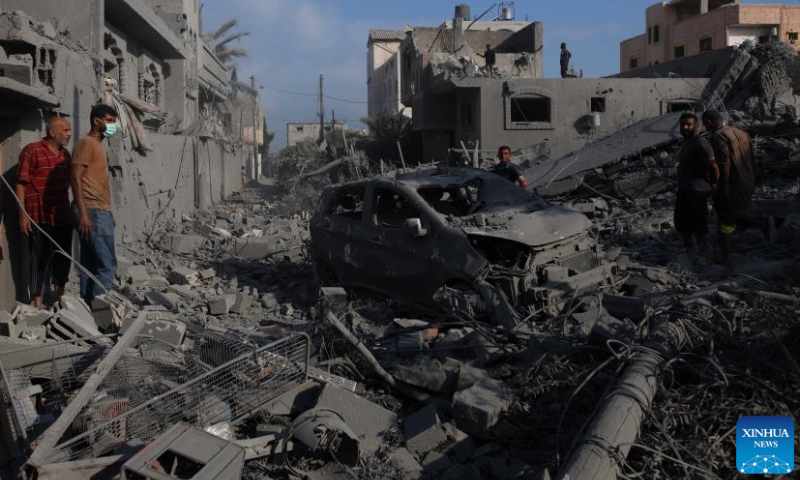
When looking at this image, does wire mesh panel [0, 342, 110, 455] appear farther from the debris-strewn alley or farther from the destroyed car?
the destroyed car

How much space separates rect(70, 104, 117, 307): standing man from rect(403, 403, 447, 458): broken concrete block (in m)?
3.49

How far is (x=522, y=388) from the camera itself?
14.1 ft

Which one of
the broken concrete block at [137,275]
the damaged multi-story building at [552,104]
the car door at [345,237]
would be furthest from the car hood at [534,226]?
the damaged multi-story building at [552,104]

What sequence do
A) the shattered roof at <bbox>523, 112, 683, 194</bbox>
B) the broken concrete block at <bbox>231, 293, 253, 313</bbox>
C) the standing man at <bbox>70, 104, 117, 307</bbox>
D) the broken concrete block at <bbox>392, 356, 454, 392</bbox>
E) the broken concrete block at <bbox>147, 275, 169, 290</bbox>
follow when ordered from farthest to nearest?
the shattered roof at <bbox>523, 112, 683, 194</bbox>, the broken concrete block at <bbox>147, 275, 169, 290</bbox>, the broken concrete block at <bbox>231, 293, 253, 313</bbox>, the standing man at <bbox>70, 104, 117, 307</bbox>, the broken concrete block at <bbox>392, 356, 454, 392</bbox>

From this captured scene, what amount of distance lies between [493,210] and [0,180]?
15.3 ft

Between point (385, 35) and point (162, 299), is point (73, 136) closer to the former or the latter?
point (162, 299)

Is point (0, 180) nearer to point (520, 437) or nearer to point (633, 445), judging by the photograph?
point (520, 437)

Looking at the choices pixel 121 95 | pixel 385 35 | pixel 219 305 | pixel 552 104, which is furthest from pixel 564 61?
pixel 385 35

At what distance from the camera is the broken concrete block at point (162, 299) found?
743 centimetres

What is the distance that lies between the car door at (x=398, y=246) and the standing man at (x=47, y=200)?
296 cm

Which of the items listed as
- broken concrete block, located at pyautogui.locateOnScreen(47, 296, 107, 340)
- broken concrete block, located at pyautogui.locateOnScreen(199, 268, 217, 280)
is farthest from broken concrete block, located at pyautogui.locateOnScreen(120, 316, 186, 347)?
broken concrete block, located at pyautogui.locateOnScreen(199, 268, 217, 280)

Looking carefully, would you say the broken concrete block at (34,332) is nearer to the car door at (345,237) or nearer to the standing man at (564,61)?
the car door at (345,237)

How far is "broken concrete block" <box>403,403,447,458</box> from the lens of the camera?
4.02 m

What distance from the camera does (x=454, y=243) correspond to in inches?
245
